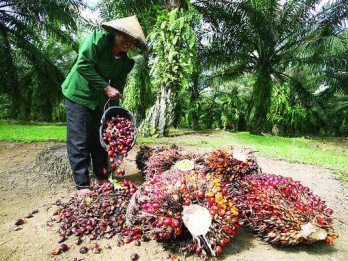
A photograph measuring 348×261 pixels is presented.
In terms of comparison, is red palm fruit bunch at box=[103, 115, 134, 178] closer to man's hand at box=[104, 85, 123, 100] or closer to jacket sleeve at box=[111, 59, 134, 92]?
man's hand at box=[104, 85, 123, 100]

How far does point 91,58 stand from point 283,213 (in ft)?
6.56

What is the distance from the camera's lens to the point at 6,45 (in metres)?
9.17

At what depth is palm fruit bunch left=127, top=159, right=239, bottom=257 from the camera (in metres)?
1.88

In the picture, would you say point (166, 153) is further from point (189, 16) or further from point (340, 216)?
point (189, 16)

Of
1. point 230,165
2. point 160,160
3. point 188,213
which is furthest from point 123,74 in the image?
point 188,213

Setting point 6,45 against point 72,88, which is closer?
point 72,88

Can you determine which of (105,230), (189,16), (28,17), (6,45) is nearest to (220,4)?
(189,16)

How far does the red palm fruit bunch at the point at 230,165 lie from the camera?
2.76 meters

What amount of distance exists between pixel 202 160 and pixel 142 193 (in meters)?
0.92

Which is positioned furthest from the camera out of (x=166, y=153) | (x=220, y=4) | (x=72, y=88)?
(x=220, y=4)

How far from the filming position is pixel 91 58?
9.12 feet

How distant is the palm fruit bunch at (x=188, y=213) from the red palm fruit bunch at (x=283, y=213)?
8.4 inches

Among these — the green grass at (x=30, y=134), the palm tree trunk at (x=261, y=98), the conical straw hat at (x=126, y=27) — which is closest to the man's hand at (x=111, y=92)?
the conical straw hat at (x=126, y=27)

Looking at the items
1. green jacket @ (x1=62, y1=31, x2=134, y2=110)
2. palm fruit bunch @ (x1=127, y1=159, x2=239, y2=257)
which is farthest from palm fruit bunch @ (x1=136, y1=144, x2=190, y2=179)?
palm fruit bunch @ (x1=127, y1=159, x2=239, y2=257)
